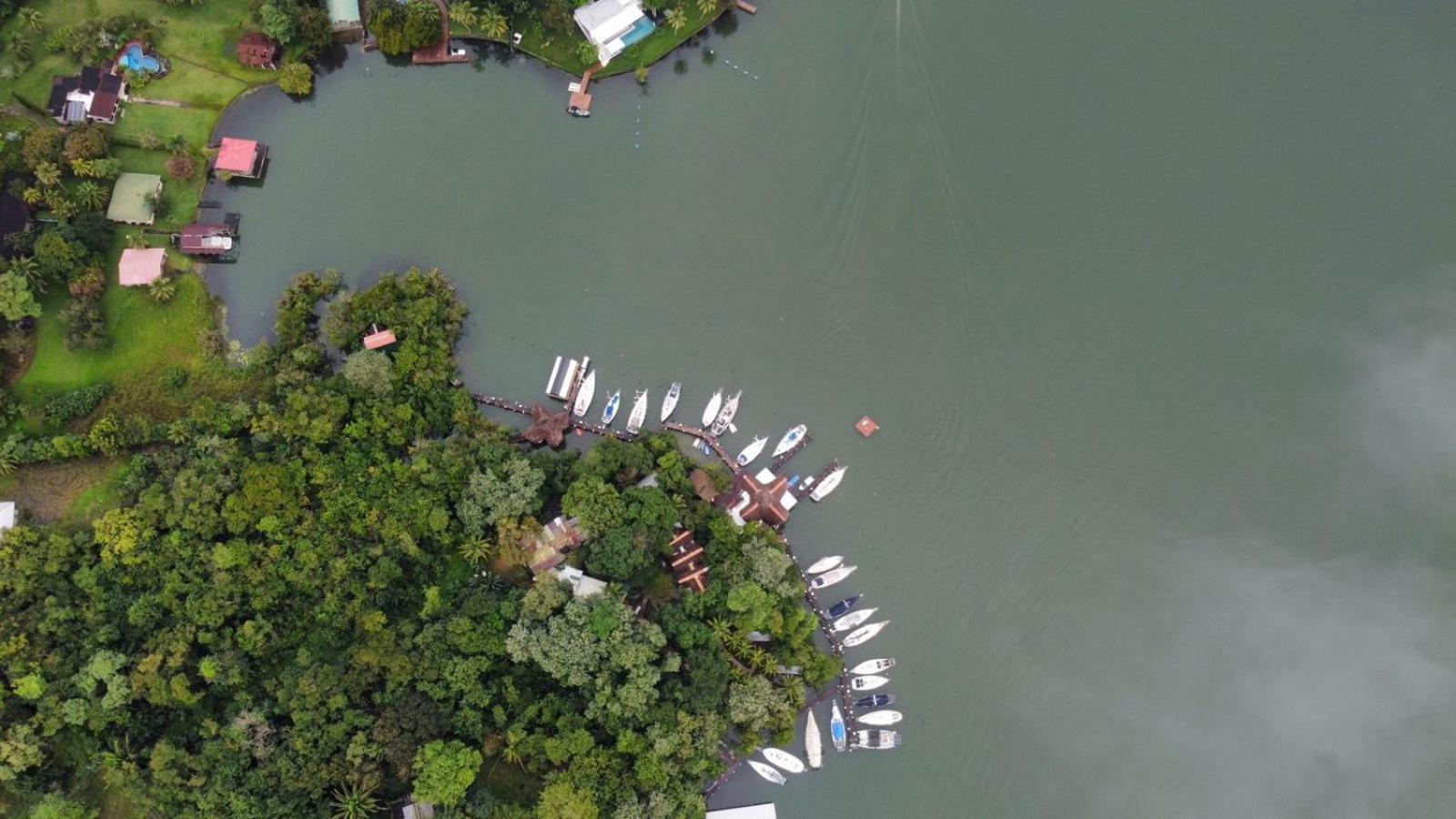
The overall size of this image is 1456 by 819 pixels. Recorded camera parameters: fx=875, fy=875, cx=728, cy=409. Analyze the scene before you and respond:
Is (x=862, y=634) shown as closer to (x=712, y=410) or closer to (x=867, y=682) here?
(x=867, y=682)

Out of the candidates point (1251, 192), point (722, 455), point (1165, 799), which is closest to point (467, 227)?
point (722, 455)

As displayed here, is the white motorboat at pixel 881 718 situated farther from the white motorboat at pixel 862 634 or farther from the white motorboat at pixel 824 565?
A: the white motorboat at pixel 824 565

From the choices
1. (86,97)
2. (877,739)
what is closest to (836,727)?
(877,739)

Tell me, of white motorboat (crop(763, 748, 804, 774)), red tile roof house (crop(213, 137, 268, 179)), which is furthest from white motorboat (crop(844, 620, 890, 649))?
red tile roof house (crop(213, 137, 268, 179))

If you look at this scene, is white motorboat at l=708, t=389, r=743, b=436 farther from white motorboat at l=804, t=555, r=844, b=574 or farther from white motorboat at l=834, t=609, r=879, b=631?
white motorboat at l=834, t=609, r=879, b=631

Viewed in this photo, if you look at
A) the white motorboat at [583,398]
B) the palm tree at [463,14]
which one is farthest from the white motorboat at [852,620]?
the palm tree at [463,14]

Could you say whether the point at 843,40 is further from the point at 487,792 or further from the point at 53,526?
the point at 53,526
